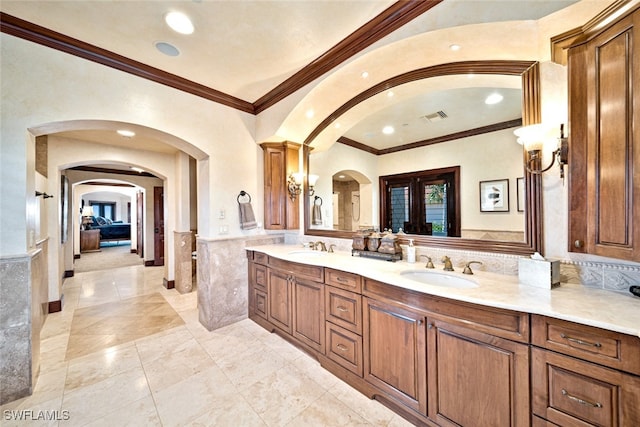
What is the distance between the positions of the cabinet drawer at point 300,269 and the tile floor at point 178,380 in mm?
807

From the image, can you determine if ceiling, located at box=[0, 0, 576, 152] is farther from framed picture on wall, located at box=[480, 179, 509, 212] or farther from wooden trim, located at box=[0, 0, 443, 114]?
framed picture on wall, located at box=[480, 179, 509, 212]

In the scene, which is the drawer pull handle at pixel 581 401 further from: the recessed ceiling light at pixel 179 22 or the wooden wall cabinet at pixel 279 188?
the recessed ceiling light at pixel 179 22

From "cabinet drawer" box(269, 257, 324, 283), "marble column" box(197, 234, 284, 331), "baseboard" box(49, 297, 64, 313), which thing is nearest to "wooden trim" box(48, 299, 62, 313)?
"baseboard" box(49, 297, 64, 313)

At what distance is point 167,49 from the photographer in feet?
7.26

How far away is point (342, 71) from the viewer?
2246 millimetres

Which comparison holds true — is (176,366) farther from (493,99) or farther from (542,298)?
(493,99)

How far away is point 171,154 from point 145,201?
2884 millimetres

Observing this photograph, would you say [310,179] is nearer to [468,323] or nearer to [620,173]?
[468,323]

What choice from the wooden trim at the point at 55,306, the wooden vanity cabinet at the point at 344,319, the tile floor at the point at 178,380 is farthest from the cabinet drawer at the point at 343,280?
the wooden trim at the point at 55,306

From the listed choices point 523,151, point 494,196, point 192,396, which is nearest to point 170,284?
point 192,396

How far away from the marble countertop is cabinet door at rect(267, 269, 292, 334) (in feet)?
3.25

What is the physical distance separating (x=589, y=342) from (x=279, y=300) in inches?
92.6

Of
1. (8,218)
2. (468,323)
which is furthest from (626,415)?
(8,218)

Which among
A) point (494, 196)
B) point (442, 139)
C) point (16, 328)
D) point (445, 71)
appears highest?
point (445, 71)
